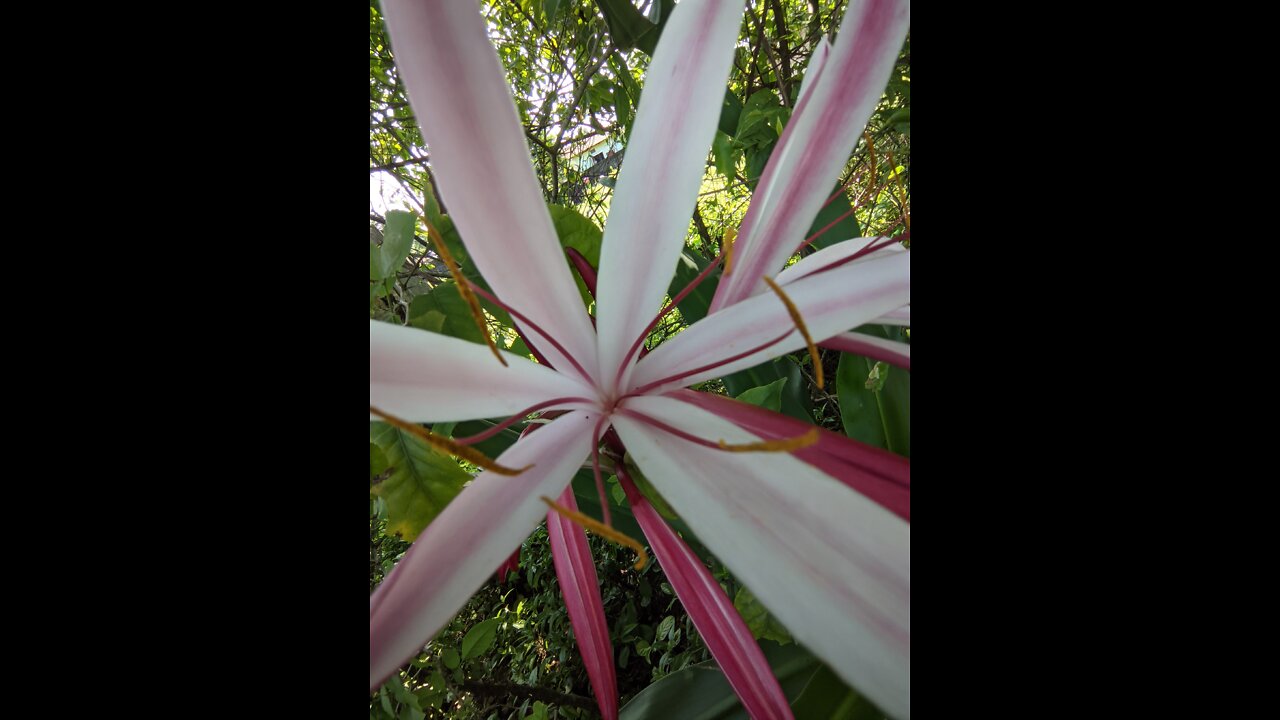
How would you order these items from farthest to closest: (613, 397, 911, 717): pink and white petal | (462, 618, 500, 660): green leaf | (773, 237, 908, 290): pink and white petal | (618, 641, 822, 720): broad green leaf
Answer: (462, 618, 500, 660): green leaf, (618, 641, 822, 720): broad green leaf, (773, 237, 908, 290): pink and white petal, (613, 397, 911, 717): pink and white petal

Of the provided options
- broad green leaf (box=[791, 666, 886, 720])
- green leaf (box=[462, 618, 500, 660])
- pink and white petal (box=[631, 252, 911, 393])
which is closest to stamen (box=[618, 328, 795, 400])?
pink and white petal (box=[631, 252, 911, 393])

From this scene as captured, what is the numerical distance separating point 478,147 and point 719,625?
21 centimetres

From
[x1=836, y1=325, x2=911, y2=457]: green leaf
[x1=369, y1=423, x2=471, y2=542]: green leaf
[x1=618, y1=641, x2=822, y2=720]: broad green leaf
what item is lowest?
[x1=618, y1=641, x2=822, y2=720]: broad green leaf

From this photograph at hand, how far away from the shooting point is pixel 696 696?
0.40m

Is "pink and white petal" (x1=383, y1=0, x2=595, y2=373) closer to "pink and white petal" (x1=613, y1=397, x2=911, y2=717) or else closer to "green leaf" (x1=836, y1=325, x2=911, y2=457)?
"pink and white petal" (x1=613, y1=397, x2=911, y2=717)

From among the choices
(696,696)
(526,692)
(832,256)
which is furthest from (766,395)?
(526,692)

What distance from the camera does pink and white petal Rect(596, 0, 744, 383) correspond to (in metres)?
0.23

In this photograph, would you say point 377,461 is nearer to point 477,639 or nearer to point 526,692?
point 477,639

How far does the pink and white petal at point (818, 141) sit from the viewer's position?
0.21 m

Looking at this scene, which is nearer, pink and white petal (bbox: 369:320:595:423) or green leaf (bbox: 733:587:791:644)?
pink and white petal (bbox: 369:320:595:423)

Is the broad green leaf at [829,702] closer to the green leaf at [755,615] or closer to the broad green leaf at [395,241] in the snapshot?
the green leaf at [755,615]

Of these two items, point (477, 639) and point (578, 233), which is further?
point (477, 639)

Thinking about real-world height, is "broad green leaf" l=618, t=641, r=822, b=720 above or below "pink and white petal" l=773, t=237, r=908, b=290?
below
